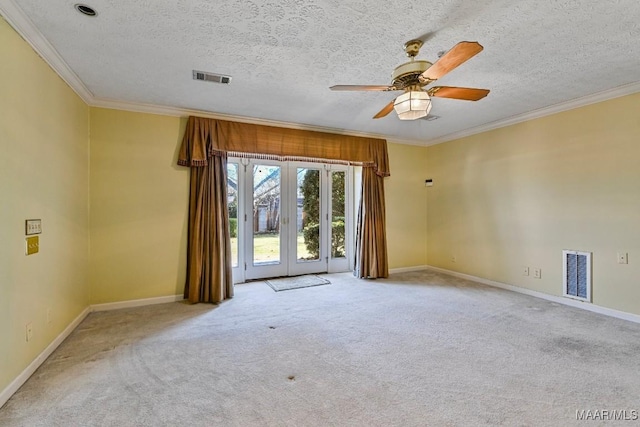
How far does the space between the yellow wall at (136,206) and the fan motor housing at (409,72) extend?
2919 mm

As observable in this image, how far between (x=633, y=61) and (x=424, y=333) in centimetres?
306

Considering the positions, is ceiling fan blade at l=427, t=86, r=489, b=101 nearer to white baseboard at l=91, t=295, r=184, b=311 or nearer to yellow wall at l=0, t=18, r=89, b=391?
yellow wall at l=0, t=18, r=89, b=391

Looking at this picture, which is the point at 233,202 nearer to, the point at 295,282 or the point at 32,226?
the point at 295,282

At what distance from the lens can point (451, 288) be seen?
444 cm

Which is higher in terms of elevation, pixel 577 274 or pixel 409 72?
pixel 409 72

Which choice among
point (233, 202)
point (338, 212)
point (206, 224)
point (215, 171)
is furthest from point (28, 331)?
point (338, 212)

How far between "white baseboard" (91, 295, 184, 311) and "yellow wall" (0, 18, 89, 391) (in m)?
0.29

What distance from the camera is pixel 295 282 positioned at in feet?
15.4

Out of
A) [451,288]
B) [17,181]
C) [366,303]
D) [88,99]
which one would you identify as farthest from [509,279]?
[88,99]

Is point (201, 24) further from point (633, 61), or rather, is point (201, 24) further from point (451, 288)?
point (451, 288)

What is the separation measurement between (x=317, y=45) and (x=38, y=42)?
2.09 meters

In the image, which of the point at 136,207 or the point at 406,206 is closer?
the point at 136,207

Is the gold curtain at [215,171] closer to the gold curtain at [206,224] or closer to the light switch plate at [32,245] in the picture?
the gold curtain at [206,224]

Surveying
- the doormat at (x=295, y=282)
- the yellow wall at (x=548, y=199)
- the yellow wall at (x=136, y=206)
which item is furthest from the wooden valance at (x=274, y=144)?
the doormat at (x=295, y=282)
